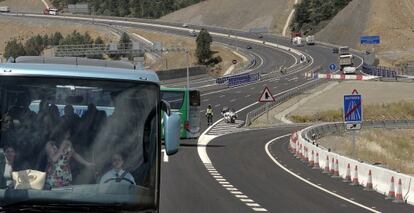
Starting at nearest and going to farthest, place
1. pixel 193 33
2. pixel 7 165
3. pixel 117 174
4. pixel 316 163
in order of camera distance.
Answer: pixel 7 165 → pixel 117 174 → pixel 316 163 → pixel 193 33

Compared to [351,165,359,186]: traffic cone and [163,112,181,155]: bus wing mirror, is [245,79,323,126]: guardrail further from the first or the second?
[163,112,181,155]: bus wing mirror

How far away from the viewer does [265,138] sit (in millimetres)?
45062

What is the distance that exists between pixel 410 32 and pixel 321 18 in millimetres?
43845

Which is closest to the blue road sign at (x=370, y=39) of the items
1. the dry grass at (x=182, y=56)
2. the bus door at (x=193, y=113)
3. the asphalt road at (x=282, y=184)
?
the dry grass at (x=182, y=56)

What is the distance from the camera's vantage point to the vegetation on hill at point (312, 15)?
186750 mm

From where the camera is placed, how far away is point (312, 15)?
188m

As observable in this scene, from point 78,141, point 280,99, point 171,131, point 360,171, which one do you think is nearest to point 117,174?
point 78,141

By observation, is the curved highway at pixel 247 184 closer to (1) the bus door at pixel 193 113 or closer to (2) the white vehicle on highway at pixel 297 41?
(1) the bus door at pixel 193 113

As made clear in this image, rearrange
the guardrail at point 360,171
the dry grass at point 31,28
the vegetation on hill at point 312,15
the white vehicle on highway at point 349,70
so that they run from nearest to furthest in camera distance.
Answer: the guardrail at point 360,171 → the white vehicle on highway at point 349,70 → the dry grass at point 31,28 → the vegetation on hill at point 312,15

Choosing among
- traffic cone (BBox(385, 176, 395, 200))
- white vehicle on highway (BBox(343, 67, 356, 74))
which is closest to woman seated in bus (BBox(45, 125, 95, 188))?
traffic cone (BBox(385, 176, 395, 200))

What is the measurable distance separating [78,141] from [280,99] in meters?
69.7

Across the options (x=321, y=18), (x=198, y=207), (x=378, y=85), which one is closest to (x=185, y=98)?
(x=198, y=207)

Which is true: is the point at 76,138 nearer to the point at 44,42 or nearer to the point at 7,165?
the point at 7,165

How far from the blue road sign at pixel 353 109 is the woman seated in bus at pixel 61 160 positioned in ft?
64.8
